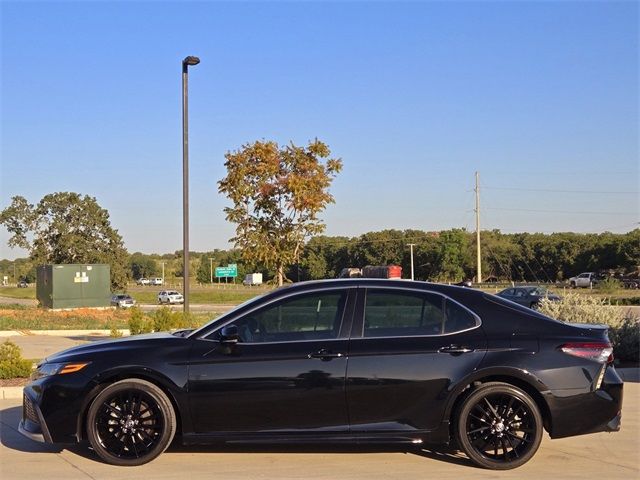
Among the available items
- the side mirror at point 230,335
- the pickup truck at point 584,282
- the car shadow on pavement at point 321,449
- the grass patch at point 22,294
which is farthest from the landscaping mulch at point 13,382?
the grass patch at point 22,294

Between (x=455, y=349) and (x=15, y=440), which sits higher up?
(x=455, y=349)

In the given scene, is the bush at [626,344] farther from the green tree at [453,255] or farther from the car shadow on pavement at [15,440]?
the green tree at [453,255]

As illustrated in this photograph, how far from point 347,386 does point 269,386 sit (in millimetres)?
636

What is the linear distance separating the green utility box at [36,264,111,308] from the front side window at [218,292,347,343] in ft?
96.3

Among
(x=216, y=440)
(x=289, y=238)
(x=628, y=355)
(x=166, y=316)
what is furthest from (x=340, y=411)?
(x=289, y=238)

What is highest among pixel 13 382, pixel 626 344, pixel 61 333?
pixel 626 344

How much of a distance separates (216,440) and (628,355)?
8.09 metres

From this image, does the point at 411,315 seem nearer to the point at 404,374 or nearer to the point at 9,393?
the point at 404,374

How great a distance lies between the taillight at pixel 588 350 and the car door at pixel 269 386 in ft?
6.12

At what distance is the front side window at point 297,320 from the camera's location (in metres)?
6.00

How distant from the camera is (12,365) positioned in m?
10.3

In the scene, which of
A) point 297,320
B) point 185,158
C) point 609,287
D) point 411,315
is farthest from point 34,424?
point 609,287

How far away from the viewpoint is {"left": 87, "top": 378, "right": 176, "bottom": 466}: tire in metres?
5.89

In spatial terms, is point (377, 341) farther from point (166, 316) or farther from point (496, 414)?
point (166, 316)
